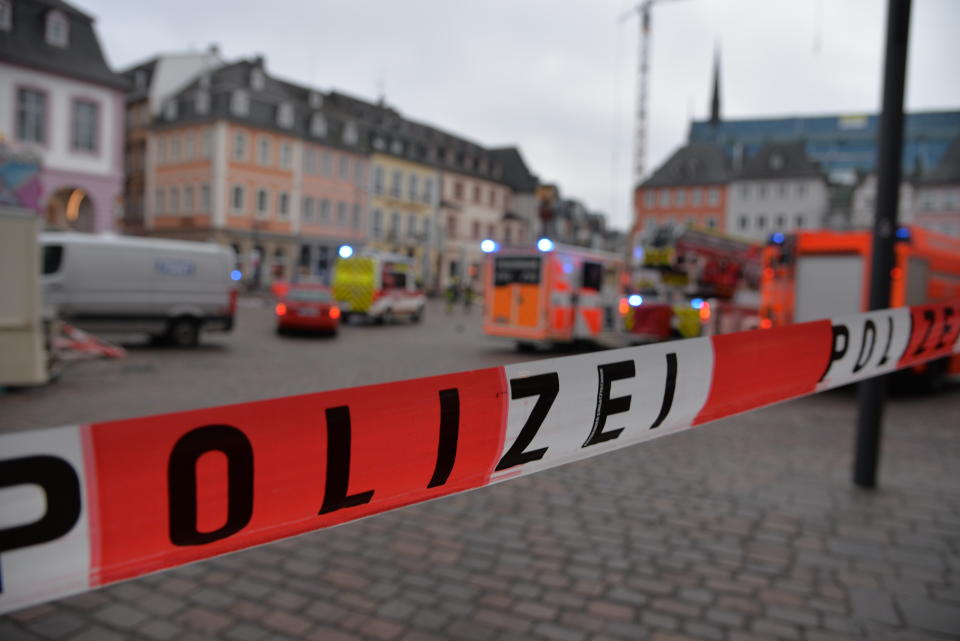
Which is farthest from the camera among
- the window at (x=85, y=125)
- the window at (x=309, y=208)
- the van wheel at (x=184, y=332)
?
the window at (x=309, y=208)

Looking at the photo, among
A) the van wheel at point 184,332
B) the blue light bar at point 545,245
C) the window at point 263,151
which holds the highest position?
the window at point 263,151

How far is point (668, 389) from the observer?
8.07 ft

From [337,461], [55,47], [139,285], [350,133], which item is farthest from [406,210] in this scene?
[337,461]

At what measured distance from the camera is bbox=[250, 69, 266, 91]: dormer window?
167 feet

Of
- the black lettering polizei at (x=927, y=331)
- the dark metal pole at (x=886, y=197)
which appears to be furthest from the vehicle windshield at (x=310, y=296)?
the black lettering polizei at (x=927, y=331)

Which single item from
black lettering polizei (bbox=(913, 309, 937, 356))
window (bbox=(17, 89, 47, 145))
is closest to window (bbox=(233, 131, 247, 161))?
window (bbox=(17, 89, 47, 145))

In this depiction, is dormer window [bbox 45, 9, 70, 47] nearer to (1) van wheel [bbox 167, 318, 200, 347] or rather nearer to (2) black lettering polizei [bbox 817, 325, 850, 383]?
(1) van wheel [bbox 167, 318, 200, 347]

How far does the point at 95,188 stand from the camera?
28.5m

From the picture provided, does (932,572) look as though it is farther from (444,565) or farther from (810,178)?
(810,178)

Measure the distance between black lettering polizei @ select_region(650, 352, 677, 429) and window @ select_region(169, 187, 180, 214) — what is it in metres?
52.4

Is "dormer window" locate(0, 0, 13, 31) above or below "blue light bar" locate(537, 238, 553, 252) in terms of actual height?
above

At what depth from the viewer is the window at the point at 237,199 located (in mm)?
48781

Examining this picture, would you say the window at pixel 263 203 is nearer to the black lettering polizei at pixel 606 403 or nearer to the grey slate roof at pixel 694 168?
the grey slate roof at pixel 694 168

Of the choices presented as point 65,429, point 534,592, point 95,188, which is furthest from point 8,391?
point 95,188
